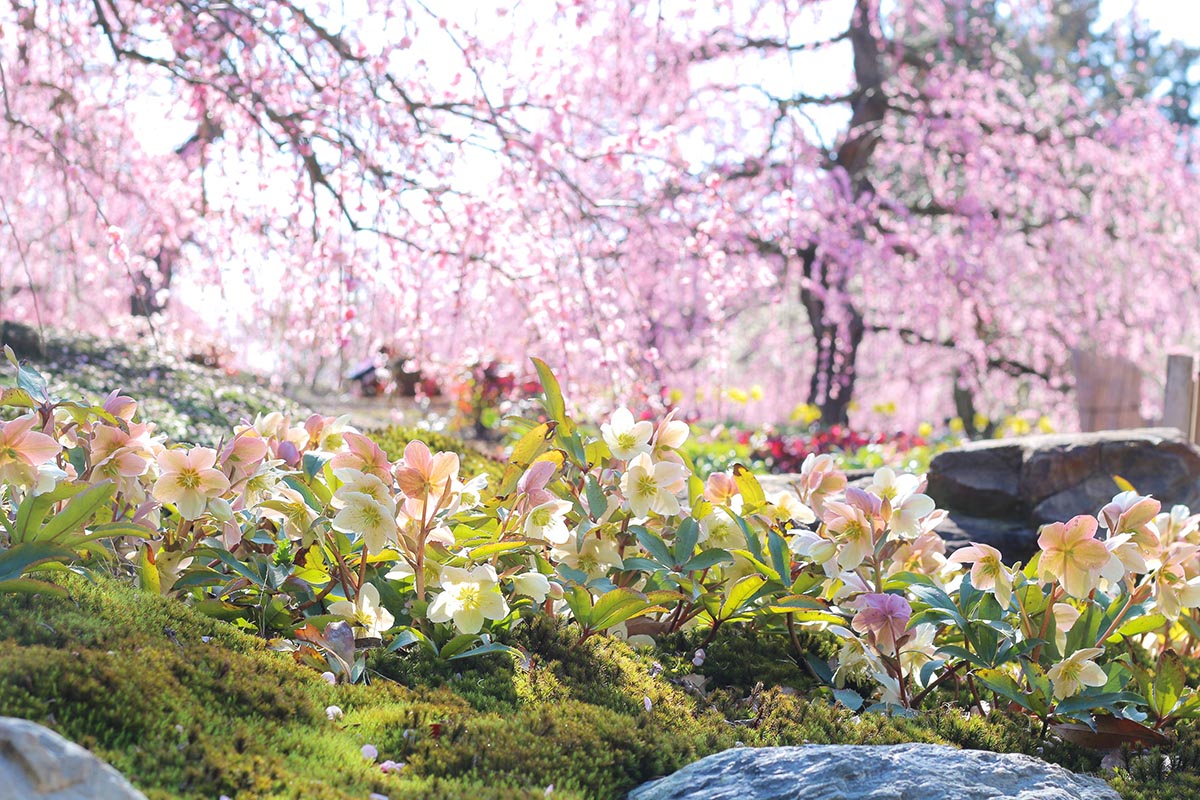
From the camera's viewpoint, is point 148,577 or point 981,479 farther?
point 981,479

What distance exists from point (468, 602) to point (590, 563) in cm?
36

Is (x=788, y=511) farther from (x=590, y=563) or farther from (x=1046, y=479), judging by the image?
(x=1046, y=479)

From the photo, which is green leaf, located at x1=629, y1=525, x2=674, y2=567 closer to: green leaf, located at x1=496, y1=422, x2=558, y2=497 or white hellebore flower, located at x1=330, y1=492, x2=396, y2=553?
green leaf, located at x1=496, y1=422, x2=558, y2=497

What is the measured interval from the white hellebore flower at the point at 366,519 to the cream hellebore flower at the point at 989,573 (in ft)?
3.41

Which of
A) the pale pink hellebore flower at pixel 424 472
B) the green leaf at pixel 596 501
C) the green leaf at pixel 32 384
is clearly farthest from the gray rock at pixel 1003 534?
the green leaf at pixel 32 384

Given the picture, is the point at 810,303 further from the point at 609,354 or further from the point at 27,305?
the point at 27,305

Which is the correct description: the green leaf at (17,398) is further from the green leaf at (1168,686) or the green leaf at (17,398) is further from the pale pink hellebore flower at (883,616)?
the green leaf at (1168,686)

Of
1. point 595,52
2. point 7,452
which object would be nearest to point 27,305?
point 595,52

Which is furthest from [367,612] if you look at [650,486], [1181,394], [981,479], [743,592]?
[1181,394]

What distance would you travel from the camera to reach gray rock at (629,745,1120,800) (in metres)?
1.47

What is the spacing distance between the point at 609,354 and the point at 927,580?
281 cm

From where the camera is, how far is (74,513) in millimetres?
1610

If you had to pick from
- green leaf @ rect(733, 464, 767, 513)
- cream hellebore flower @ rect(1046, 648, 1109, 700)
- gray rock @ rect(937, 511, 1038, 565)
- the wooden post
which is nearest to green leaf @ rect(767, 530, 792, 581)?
green leaf @ rect(733, 464, 767, 513)

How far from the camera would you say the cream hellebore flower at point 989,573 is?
77.1 inches
